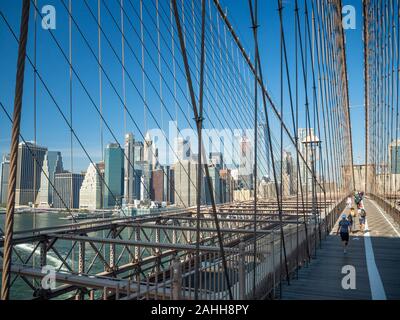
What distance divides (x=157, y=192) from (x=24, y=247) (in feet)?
39.4

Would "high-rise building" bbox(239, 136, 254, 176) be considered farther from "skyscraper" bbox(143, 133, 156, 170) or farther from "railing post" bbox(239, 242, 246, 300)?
"railing post" bbox(239, 242, 246, 300)

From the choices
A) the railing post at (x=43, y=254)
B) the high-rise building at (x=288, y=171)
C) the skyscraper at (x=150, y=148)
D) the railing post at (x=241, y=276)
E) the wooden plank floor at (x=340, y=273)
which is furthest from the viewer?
the high-rise building at (x=288, y=171)

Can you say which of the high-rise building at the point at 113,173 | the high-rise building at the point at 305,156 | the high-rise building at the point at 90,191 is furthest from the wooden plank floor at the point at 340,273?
the high-rise building at the point at 113,173

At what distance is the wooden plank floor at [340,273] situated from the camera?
4.70m

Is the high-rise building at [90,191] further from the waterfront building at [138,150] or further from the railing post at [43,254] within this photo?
the railing post at [43,254]

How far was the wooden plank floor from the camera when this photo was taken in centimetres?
470

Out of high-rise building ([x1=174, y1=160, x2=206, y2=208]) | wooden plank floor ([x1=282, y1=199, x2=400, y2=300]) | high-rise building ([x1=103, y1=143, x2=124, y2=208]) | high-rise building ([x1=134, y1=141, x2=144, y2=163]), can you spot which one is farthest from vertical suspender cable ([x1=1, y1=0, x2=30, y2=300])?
high-rise building ([x1=103, y1=143, x2=124, y2=208])

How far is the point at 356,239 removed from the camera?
9836mm

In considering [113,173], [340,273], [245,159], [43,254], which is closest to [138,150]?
[113,173]

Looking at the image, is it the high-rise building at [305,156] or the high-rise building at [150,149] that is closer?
the high-rise building at [150,149]

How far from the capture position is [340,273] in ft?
19.2

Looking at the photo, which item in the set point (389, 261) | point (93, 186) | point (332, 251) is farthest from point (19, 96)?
point (93, 186)
